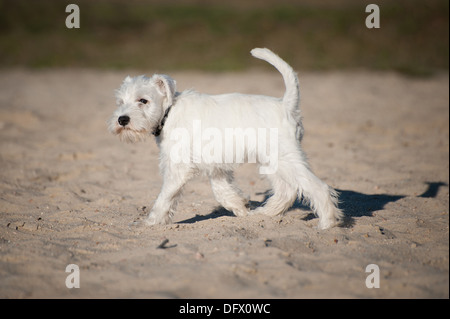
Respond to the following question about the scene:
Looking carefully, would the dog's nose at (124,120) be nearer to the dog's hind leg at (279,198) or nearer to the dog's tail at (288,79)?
the dog's tail at (288,79)

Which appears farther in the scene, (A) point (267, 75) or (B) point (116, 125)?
(A) point (267, 75)

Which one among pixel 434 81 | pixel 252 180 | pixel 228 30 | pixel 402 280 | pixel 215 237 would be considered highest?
pixel 228 30

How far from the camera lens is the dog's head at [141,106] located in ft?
18.6

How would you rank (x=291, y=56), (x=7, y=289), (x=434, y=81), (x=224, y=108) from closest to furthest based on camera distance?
1. (x=7, y=289)
2. (x=224, y=108)
3. (x=434, y=81)
4. (x=291, y=56)

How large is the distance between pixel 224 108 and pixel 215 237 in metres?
1.52

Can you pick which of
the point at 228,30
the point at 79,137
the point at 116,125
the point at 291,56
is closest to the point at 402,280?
the point at 116,125

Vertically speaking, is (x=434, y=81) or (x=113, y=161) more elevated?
(x=434, y=81)

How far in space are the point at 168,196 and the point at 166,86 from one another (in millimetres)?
1299

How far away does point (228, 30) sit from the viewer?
2791 cm

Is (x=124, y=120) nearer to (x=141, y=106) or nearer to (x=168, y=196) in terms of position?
(x=141, y=106)

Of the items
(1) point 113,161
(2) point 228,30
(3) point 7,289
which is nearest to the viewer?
(3) point 7,289

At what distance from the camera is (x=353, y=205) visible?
7.00 meters

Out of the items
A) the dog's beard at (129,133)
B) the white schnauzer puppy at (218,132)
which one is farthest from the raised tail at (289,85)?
the dog's beard at (129,133)

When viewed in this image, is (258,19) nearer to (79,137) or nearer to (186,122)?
(79,137)
